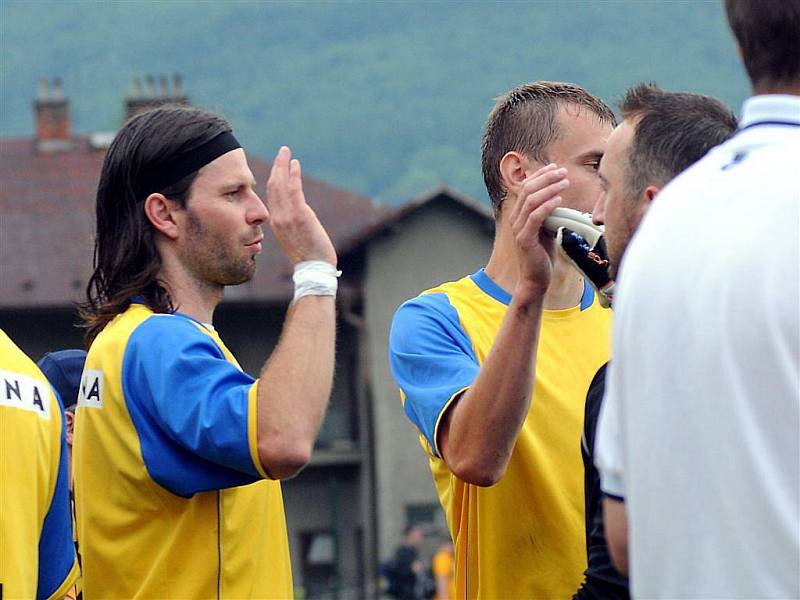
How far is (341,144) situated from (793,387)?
142m

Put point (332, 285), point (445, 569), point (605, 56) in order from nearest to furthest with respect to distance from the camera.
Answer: point (332, 285) < point (445, 569) < point (605, 56)

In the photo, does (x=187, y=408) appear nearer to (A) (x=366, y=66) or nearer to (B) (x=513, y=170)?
(B) (x=513, y=170)

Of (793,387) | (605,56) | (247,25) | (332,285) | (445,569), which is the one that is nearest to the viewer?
(793,387)

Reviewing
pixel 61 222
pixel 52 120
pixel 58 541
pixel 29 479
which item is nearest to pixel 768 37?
pixel 29 479

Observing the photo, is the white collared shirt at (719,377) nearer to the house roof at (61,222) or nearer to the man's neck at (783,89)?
the man's neck at (783,89)

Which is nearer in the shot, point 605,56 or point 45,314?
point 45,314

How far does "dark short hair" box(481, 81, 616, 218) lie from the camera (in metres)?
4.85

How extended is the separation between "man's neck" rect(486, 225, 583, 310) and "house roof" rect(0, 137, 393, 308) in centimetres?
2791

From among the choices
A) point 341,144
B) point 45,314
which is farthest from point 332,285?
point 341,144

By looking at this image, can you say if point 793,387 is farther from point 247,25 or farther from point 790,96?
point 247,25

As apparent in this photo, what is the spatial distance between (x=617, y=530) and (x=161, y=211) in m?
2.02

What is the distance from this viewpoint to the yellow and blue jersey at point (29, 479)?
3.78 metres

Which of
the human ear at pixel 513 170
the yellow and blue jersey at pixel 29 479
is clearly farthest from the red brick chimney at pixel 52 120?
the yellow and blue jersey at pixel 29 479

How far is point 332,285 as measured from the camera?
13.6 ft
